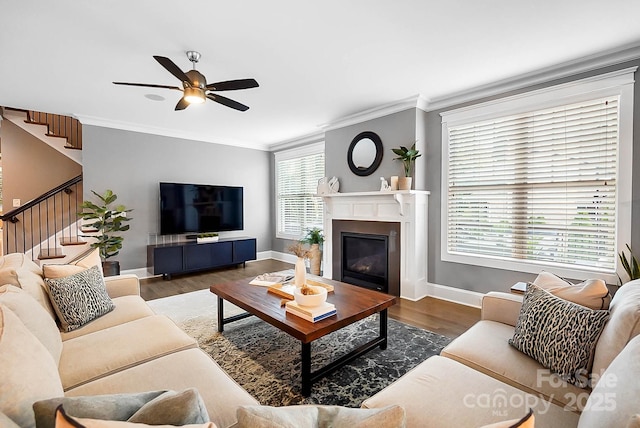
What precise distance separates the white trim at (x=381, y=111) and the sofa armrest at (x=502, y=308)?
2537mm

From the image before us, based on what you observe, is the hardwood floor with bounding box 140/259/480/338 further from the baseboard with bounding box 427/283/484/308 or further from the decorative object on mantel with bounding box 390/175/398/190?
the decorative object on mantel with bounding box 390/175/398/190

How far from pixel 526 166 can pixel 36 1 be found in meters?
4.32

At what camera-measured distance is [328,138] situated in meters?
4.83

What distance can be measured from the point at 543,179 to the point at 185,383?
355 centimetres

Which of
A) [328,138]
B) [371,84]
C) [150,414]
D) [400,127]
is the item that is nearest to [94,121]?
[328,138]

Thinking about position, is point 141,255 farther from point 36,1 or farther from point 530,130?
point 530,130

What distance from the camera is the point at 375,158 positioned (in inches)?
163

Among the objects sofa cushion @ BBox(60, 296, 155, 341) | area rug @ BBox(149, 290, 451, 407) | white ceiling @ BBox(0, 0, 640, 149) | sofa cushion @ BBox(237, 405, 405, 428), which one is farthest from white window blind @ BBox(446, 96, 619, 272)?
sofa cushion @ BBox(60, 296, 155, 341)

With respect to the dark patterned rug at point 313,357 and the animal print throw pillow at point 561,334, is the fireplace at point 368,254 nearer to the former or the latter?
the dark patterned rug at point 313,357

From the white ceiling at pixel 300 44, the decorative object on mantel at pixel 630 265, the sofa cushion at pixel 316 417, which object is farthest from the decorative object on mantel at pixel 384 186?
the sofa cushion at pixel 316 417

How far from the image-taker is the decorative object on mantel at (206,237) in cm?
518

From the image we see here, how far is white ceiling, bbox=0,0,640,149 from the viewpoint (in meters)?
2.04

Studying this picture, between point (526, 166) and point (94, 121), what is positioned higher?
point (94, 121)

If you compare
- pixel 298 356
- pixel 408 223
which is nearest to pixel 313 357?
pixel 298 356
